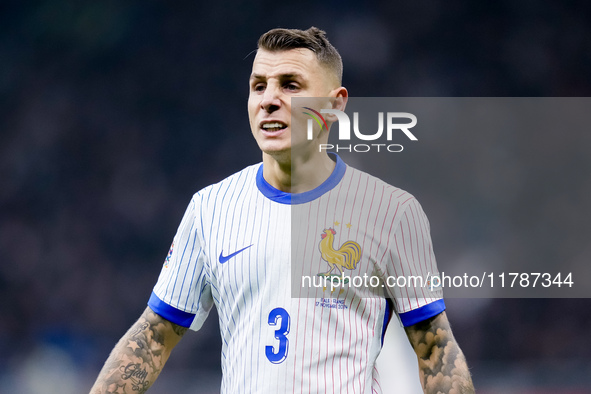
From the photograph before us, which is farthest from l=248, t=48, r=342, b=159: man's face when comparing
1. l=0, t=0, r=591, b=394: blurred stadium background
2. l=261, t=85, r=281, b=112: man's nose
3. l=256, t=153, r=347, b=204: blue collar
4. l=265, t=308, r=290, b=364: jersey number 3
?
l=0, t=0, r=591, b=394: blurred stadium background

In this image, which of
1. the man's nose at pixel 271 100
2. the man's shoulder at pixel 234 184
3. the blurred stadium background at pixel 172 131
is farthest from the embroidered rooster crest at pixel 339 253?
the blurred stadium background at pixel 172 131

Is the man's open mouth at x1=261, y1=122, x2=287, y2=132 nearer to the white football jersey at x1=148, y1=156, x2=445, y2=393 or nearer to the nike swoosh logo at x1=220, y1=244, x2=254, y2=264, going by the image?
the white football jersey at x1=148, y1=156, x2=445, y2=393

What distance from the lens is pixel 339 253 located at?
8.00 ft

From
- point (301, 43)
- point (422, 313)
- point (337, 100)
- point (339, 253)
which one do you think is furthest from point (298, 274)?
point (301, 43)

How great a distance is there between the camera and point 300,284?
2354 mm

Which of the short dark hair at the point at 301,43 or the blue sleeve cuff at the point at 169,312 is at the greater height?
the short dark hair at the point at 301,43

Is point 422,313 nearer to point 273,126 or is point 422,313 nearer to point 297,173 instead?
point 297,173

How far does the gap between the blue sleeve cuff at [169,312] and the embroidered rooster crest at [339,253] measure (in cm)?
54

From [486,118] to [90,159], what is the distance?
377 centimetres

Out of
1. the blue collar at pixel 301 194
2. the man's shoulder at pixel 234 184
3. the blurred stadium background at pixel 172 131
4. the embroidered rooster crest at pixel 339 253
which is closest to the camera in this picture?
the embroidered rooster crest at pixel 339 253

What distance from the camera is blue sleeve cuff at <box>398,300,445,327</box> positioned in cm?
236

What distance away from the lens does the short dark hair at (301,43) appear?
2.47 m

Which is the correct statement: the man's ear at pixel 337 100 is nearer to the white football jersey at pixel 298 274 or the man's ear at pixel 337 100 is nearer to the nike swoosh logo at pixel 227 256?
the white football jersey at pixel 298 274

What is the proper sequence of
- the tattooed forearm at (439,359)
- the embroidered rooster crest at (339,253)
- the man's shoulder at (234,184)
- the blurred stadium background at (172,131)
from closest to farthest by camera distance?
the tattooed forearm at (439,359) < the embroidered rooster crest at (339,253) < the man's shoulder at (234,184) < the blurred stadium background at (172,131)
